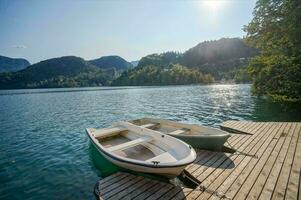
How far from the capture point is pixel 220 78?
17988cm

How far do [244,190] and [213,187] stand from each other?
849mm

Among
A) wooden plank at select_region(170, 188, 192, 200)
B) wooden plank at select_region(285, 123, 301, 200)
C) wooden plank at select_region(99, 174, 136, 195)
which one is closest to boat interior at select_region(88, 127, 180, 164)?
wooden plank at select_region(99, 174, 136, 195)

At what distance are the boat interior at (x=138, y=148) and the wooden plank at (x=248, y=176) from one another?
180 centimetres

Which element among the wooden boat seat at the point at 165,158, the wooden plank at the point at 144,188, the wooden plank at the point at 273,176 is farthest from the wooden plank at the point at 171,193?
the wooden plank at the point at 273,176

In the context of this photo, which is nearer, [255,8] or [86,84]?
[255,8]

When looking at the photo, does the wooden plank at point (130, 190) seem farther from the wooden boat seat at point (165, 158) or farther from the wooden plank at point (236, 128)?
the wooden plank at point (236, 128)

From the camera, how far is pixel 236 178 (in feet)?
20.1

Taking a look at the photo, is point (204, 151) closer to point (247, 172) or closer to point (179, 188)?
point (247, 172)

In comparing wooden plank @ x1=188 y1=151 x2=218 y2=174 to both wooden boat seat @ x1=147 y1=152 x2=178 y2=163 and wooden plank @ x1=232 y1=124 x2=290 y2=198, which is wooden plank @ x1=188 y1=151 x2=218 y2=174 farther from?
wooden plank @ x1=232 y1=124 x2=290 y2=198

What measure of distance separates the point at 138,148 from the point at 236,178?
4059 mm

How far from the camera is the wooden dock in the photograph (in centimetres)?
534

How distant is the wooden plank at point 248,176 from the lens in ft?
17.7

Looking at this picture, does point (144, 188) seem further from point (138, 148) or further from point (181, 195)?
point (138, 148)

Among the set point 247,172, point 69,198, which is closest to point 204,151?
point 247,172
